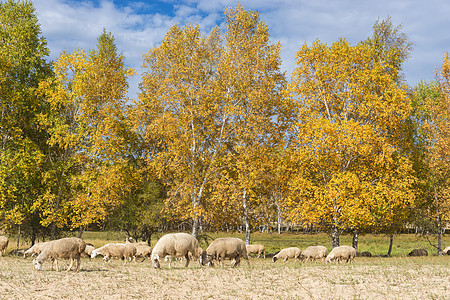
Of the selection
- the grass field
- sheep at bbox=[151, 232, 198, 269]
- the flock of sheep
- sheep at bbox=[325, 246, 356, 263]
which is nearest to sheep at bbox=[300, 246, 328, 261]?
the flock of sheep

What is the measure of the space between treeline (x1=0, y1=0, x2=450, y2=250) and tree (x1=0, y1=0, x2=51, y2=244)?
0.12 meters

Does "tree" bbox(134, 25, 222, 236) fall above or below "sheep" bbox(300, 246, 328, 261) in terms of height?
above

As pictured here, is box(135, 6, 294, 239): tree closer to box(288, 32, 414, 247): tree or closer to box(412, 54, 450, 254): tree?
box(288, 32, 414, 247): tree

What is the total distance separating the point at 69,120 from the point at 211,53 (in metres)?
12.6

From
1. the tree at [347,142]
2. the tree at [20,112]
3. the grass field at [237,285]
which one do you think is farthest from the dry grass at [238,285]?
the tree at [20,112]

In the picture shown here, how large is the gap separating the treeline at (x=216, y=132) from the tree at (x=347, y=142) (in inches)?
5.2

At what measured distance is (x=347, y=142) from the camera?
26531 mm

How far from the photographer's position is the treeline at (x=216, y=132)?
2728cm

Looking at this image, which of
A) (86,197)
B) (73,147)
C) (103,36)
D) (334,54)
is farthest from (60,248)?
(103,36)

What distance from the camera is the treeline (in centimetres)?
2728

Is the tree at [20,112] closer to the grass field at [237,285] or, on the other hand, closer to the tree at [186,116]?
the tree at [186,116]

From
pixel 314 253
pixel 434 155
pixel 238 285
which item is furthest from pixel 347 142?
pixel 238 285

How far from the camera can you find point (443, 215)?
33906 millimetres

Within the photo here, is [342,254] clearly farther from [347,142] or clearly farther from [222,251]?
[222,251]
